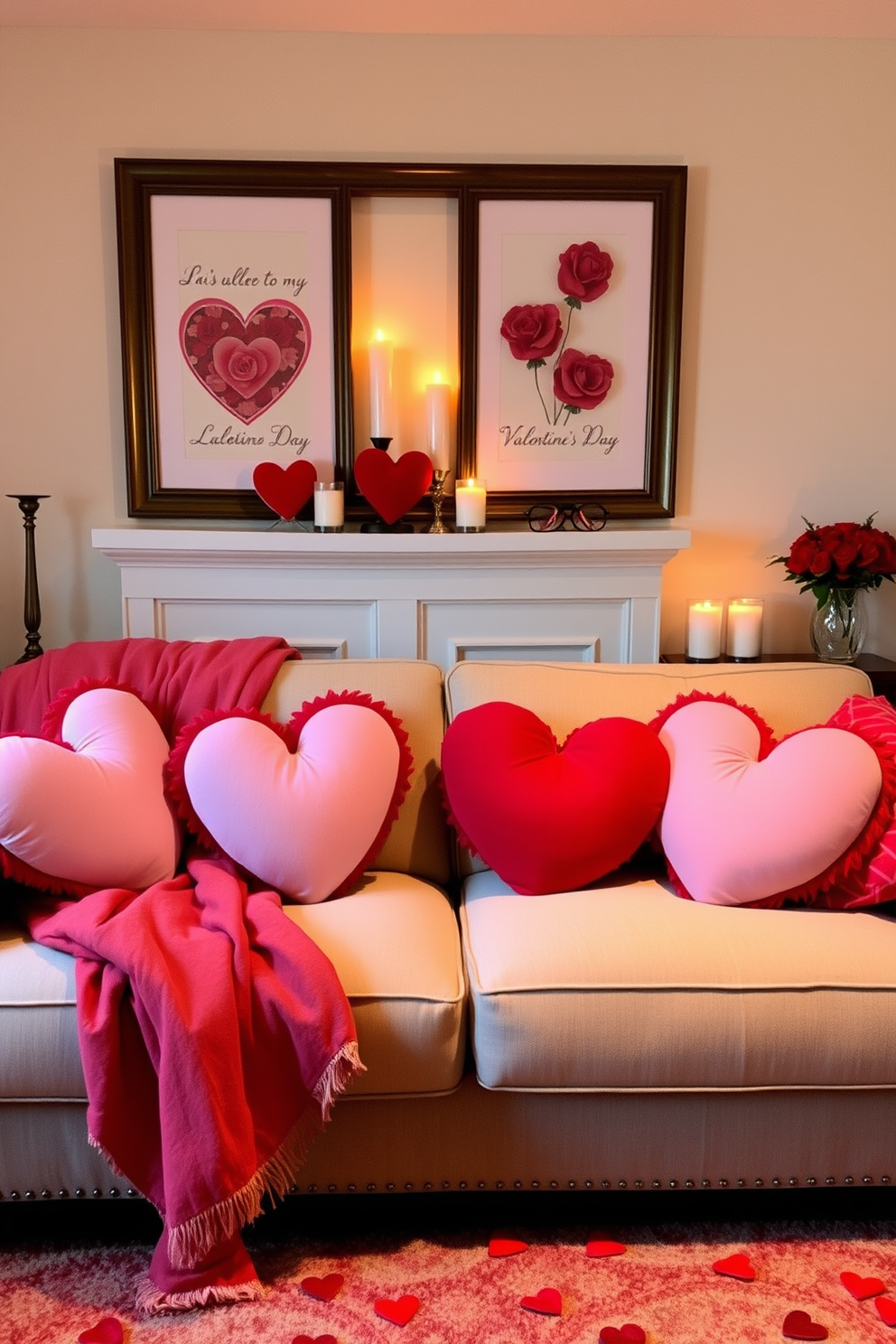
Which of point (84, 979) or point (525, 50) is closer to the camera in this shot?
point (84, 979)

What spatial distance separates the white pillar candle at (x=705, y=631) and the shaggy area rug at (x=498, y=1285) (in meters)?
1.50

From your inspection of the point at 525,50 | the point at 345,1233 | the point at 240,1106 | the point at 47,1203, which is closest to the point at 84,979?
the point at 240,1106

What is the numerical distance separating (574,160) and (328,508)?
44.5 inches

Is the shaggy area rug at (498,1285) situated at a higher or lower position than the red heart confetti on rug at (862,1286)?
lower

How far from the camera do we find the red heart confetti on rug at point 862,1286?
1.50m

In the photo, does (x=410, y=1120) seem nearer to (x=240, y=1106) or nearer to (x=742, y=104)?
(x=240, y=1106)

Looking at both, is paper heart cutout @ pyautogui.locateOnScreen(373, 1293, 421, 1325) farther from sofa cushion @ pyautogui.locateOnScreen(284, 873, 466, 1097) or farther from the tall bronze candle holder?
the tall bronze candle holder

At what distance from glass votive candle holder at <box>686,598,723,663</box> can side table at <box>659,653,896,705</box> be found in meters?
0.06

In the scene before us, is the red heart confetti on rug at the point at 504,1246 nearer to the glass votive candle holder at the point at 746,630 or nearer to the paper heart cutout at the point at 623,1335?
the paper heart cutout at the point at 623,1335

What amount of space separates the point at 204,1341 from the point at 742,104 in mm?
2988

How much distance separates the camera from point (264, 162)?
9.07ft

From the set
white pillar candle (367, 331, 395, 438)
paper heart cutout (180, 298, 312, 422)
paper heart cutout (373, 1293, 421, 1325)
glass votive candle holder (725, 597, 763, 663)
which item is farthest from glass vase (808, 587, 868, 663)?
paper heart cutout (373, 1293, 421, 1325)

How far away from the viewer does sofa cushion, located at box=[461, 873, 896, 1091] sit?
1.54 m

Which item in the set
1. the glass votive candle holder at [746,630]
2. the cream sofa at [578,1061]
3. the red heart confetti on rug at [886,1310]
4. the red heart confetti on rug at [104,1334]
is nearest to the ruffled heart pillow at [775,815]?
the cream sofa at [578,1061]
